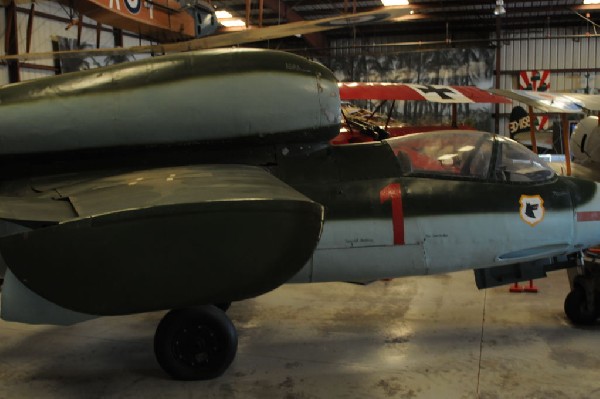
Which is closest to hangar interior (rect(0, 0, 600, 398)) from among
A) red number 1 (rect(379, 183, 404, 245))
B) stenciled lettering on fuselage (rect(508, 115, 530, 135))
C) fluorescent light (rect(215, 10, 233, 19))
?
red number 1 (rect(379, 183, 404, 245))

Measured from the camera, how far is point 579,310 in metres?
5.53

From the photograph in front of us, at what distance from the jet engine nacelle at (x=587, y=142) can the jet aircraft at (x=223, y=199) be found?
12.5 feet

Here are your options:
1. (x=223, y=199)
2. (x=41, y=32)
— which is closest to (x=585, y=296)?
(x=223, y=199)

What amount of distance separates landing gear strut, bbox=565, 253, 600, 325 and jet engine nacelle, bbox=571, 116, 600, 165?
11.2 ft

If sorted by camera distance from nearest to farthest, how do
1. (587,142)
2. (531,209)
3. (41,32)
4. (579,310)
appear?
(531,209), (579,310), (587,142), (41,32)

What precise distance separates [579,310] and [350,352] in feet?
7.78

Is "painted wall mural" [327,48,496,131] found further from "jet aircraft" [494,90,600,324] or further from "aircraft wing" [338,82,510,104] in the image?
"jet aircraft" [494,90,600,324]

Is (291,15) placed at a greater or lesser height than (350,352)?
greater

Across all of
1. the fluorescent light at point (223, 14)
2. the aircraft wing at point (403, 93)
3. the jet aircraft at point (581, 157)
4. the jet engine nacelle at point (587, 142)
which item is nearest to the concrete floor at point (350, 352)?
the jet aircraft at point (581, 157)

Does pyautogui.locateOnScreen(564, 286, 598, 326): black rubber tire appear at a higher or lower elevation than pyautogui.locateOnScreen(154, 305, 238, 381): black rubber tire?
lower

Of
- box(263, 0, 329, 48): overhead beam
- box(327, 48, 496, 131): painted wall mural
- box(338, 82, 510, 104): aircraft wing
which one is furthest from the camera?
box(327, 48, 496, 131): painted wall mural

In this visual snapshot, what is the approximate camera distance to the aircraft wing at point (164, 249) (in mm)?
2584

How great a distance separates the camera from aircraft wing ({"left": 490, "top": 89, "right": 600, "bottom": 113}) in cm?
758

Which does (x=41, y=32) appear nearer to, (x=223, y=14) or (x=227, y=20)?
(x=223, y=14)
